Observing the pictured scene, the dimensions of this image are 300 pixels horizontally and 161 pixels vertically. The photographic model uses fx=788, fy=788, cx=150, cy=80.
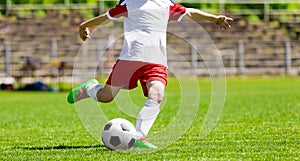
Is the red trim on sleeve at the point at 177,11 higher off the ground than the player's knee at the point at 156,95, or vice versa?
the red trim on sleeve at the point at 177,11

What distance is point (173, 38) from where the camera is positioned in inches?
1108

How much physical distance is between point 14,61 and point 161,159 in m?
19.0

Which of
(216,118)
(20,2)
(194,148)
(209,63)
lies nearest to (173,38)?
(209,63)

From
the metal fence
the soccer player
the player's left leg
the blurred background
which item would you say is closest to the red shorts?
the soccer player

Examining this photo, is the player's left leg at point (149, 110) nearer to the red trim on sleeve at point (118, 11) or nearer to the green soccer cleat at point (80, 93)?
the red trim on sleeve at point (118, 11)

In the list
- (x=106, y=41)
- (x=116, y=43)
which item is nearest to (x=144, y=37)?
(x=106, y=41)

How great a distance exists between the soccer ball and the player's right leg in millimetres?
435

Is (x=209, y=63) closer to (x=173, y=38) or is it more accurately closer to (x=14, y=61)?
(x=173, y=38)

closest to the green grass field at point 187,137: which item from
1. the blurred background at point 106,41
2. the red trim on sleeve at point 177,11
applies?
the red trim on sleeve at point 177,11

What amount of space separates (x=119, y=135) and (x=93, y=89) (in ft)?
2.81

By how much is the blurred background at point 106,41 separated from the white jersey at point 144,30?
1335 centimetres

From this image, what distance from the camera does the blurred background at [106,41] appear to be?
22.2 metres

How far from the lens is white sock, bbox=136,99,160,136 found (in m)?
5.93

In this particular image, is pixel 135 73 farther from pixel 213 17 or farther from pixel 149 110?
pixel 213 17
